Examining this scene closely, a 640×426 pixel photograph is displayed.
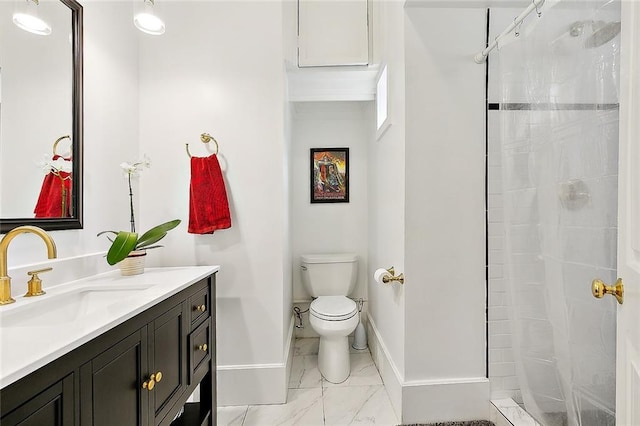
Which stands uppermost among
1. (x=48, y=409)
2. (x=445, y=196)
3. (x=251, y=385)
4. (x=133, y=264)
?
(x=445, y=196)

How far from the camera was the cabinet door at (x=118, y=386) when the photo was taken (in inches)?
30.2

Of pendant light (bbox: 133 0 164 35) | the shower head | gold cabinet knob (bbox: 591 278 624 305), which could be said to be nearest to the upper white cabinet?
pendant light (bbox: 133 0 164 35)

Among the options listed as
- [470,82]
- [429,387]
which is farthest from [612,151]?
[429,387]

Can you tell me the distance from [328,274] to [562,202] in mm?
1785

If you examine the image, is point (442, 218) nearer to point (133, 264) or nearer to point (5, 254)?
point (133, 264)

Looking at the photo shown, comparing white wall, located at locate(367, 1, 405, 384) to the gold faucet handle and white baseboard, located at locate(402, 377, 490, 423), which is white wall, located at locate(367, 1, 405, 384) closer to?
white baseboard, located at locate(402, 377, 490, 423)

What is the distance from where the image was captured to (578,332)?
45.6 inches

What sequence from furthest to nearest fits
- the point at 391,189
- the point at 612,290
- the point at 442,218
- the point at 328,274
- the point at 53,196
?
1. the point at 328,274
2. the point at 391,189
3. the point at 442,218
4. the point at 53,196
5. the point at 612,290

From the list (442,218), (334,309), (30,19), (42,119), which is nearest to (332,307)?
(334,309)

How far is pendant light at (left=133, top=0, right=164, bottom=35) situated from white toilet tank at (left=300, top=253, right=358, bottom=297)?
5.96 ft

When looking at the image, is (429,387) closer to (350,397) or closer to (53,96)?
(350,397)

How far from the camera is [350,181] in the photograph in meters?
2.95

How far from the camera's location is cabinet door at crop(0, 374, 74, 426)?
586 millimetres

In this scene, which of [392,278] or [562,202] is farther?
[392,278]
